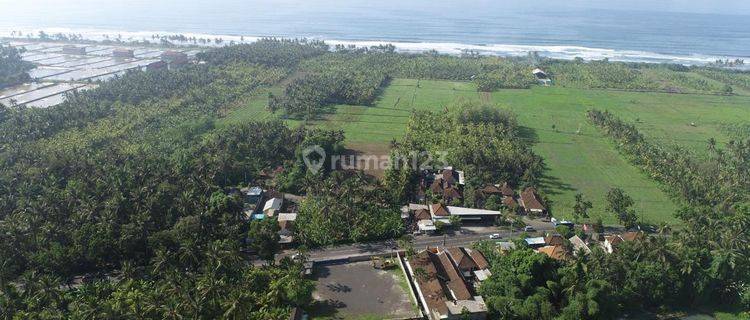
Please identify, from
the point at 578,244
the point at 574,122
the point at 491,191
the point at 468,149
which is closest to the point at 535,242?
the point at 578,244

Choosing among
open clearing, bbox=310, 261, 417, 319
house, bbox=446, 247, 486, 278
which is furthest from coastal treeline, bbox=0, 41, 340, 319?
house, bbox=446, 247, 486, 278

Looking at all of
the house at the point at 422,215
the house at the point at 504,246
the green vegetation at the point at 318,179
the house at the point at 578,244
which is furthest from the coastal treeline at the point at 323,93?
the house at the point at 578,244

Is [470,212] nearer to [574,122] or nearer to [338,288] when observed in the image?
[338,288]

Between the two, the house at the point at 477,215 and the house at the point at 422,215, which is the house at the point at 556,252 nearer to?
the house at the point at 477,215

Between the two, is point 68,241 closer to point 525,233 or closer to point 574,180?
point 525,233

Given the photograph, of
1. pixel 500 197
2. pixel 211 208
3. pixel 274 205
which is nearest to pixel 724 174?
pixel 500 197

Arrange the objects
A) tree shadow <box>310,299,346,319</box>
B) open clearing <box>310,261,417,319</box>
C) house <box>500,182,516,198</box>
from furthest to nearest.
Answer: house <box>500,182,516,198</box>
open clearing <box>310,261,417,319</box>
tree shadow <box>310,299,346,319</box>

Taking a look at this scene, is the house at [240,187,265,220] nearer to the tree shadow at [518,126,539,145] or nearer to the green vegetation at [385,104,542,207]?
the green vegetation at [385,104,542,207]
